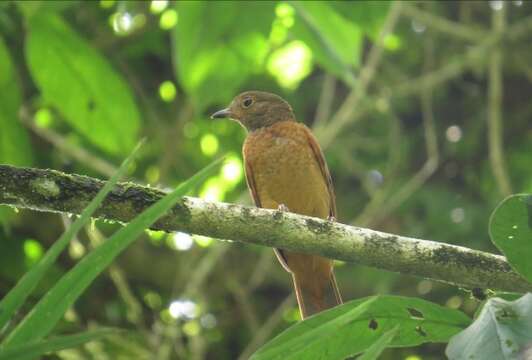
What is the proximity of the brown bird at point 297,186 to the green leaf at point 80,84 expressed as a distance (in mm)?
1075

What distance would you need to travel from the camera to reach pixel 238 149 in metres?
6.29

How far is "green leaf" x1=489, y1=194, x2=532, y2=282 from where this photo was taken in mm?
1861

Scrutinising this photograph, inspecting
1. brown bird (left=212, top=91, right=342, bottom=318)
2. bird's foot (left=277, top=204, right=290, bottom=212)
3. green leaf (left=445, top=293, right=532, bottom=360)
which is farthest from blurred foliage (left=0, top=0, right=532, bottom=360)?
green leaf (left=445, top=293, right=532, bottom=360)

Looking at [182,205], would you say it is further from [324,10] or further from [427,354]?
[427,354]

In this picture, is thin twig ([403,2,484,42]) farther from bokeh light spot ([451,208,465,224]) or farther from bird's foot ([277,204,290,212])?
bird's foot ([277,204,290,212])

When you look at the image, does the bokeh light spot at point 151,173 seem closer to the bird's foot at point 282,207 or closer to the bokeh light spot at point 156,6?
the bokeh light spot at point 156,6

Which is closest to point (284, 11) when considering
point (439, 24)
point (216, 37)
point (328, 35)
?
point (328, 35)

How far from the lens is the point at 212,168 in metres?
1.43

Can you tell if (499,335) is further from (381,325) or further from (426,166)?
(426,166)

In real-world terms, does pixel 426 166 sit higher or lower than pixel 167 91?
lower

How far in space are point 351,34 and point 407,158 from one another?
325cm

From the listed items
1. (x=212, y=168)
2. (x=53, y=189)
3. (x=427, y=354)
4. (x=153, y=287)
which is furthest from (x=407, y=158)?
(x=212, y=168)

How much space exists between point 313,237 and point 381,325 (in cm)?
58

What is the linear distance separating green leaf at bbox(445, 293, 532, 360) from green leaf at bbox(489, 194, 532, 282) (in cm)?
18
